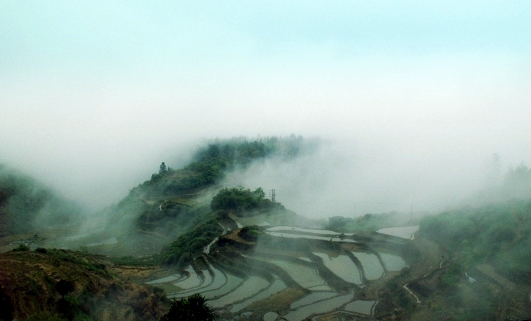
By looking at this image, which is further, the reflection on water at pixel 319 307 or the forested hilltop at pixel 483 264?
the reflection on water at pixel 319 307

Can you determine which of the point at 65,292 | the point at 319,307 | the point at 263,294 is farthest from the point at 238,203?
the point at 65,292

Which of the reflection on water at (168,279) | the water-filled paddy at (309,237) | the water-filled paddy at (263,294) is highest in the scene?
the water-filled paddy at (309,237)

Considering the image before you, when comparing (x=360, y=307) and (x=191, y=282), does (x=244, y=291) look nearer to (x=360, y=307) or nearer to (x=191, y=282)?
(x=191, y=282)

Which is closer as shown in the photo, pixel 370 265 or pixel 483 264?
pixel 483 264

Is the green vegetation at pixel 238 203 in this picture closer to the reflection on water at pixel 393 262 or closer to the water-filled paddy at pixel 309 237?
the water-filled paddy at pixel 309 237

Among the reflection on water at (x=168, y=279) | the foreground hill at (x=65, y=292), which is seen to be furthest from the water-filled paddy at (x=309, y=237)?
the foreground hill at (x=65, y=292)

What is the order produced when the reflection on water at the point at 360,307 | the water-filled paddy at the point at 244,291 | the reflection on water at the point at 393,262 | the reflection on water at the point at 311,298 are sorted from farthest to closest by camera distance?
1. the reflection on water at the point at 393,262
2. the water-filled paddy at the point at 244,291
3. the reflection on water at the point at 311,298
4. the reflection on water at the point at 360,307

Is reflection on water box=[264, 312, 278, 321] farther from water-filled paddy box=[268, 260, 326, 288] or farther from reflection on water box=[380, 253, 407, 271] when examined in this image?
reflection on water box=[380, 253, 407, 271]

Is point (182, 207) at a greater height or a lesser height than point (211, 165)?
lesser

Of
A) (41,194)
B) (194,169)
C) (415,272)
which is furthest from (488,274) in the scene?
(41,194)

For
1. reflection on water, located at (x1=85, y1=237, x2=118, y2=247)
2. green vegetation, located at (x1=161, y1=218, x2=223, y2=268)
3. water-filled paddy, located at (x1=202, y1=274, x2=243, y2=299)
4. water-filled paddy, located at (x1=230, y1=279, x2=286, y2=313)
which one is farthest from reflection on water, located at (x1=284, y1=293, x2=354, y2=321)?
reflection on water, located at (x1=85, y1=237, x2=118, y2=247)

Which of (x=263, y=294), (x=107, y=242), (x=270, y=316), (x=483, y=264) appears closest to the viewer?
(x=270, y=316)
